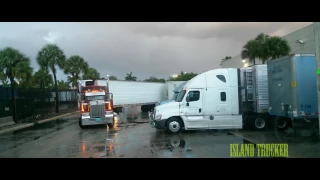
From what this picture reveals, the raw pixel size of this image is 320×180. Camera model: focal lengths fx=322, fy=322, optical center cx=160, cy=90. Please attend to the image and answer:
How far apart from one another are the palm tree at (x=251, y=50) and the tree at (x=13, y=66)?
21.4 m

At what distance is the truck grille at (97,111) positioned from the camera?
19500 millimetres

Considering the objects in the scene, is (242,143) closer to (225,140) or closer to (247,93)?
(225,140)

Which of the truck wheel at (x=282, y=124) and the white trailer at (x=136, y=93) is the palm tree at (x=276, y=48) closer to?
the white trailer at (x=136, y=93)

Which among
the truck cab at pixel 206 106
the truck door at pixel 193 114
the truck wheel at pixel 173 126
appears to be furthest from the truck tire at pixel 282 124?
the truck wheel at pixel 173 126

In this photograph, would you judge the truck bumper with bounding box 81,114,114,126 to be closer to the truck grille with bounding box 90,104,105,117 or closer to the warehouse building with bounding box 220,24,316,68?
the truck grille with bounding box 90,104,105,117

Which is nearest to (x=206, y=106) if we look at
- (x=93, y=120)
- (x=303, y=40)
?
(x=93, y=120)

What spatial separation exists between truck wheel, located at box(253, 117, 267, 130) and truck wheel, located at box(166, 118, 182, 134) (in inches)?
148

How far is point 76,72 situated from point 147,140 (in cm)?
3635

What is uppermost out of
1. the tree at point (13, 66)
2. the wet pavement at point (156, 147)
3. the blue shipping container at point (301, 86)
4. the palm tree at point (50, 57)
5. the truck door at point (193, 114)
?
the palm tree at point (50, 57)

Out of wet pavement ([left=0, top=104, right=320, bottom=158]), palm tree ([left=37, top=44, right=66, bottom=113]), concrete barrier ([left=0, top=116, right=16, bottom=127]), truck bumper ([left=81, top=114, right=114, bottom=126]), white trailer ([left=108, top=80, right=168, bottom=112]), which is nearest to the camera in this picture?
wet pavement ([left=0, top=104, right=320, bottom=158])

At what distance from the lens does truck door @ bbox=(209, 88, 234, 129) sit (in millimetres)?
15562

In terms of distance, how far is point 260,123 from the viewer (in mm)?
16000

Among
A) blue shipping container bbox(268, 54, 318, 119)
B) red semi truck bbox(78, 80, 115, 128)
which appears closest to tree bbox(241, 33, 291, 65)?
red semi truck bbox(78, 80, 115, 128)
